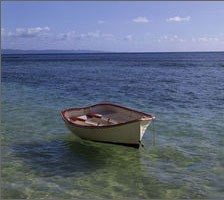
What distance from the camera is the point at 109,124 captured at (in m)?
15.9

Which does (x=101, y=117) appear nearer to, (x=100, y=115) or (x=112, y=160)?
(x=100, y=115)

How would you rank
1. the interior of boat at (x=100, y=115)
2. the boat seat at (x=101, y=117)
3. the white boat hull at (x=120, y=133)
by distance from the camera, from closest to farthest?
the white boat hull at (x=120, y=133)
the interior of boat at (x=100, y=115)
the boat seat at (x=101, y=117)

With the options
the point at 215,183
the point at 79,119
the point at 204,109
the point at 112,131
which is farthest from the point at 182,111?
the point at 215,183

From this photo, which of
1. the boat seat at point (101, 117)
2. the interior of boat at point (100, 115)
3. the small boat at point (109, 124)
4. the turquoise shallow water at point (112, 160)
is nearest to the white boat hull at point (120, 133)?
the small boat at point (109, 124)

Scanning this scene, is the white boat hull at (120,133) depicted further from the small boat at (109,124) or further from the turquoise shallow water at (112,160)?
the turquoise shallow water at (112,160)

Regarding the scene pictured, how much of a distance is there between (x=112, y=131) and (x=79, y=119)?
332 centimetres

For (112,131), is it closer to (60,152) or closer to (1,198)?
(60,152)

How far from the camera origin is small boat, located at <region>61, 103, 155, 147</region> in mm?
13570

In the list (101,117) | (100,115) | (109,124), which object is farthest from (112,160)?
(100,115)

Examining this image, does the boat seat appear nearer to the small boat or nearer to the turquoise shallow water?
the small boat

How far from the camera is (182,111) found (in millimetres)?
21844

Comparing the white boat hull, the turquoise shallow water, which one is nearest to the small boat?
the white boat hull

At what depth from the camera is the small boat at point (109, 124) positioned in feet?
44.5

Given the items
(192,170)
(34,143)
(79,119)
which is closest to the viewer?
(192,170)
